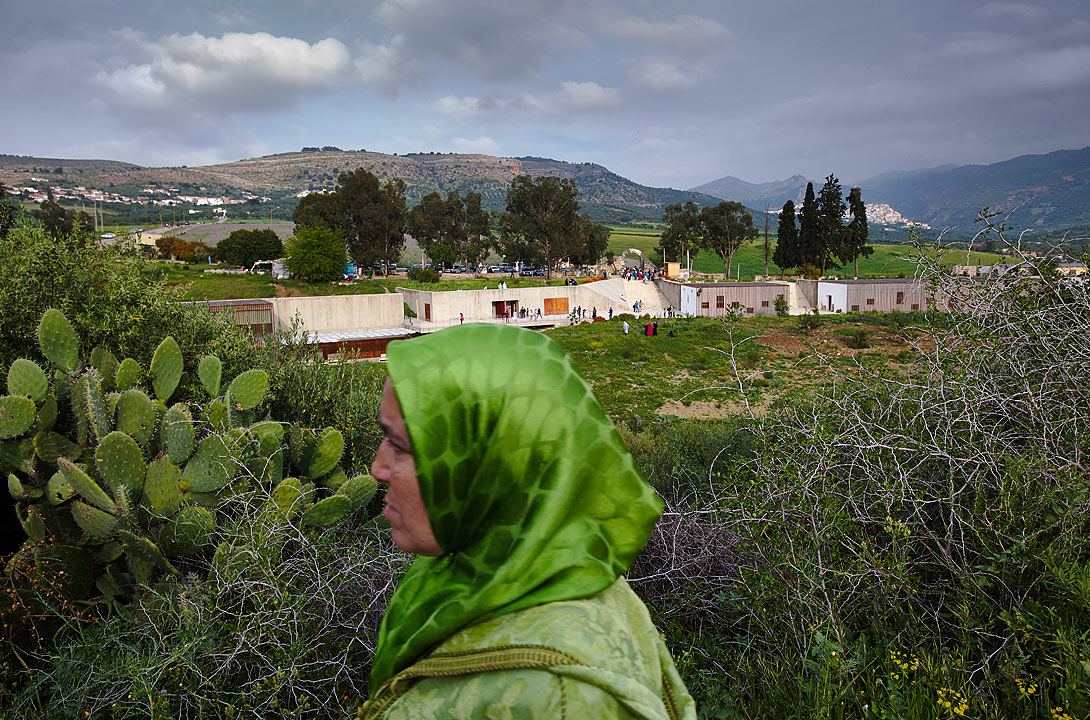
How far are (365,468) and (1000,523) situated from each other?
490cm

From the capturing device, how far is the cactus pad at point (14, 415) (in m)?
4.56

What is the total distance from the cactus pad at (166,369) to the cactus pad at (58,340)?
2.02ft

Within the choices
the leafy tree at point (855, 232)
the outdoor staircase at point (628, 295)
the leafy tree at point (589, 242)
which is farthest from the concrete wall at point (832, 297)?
the leafy tree at point (589, 242)

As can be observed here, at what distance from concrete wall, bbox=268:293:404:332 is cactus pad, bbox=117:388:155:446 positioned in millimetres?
22472

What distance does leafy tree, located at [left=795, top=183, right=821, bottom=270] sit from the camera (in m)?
48.4

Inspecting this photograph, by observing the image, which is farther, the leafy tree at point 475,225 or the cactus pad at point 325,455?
the leafy tree at point 475,225

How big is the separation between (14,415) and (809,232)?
52146mm

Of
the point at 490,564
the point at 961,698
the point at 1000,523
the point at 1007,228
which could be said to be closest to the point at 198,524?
the point at 490,564

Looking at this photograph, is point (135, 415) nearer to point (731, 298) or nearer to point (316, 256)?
point (316, 256)

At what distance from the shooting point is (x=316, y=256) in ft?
121

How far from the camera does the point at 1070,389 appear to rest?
3.80 meters

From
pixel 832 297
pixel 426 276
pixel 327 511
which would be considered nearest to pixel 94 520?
pixel 327 511

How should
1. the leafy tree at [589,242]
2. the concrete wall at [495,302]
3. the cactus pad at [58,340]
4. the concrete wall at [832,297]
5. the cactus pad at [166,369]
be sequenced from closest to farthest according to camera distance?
the cactus pad at [58,340], the cactus pad at [166,369], the concrete wall at [495,302], the concrete wall at [832,297], the leafy tree at [589,242]

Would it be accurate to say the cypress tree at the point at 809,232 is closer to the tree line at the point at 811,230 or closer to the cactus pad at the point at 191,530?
the tree line at the point at 811,230
